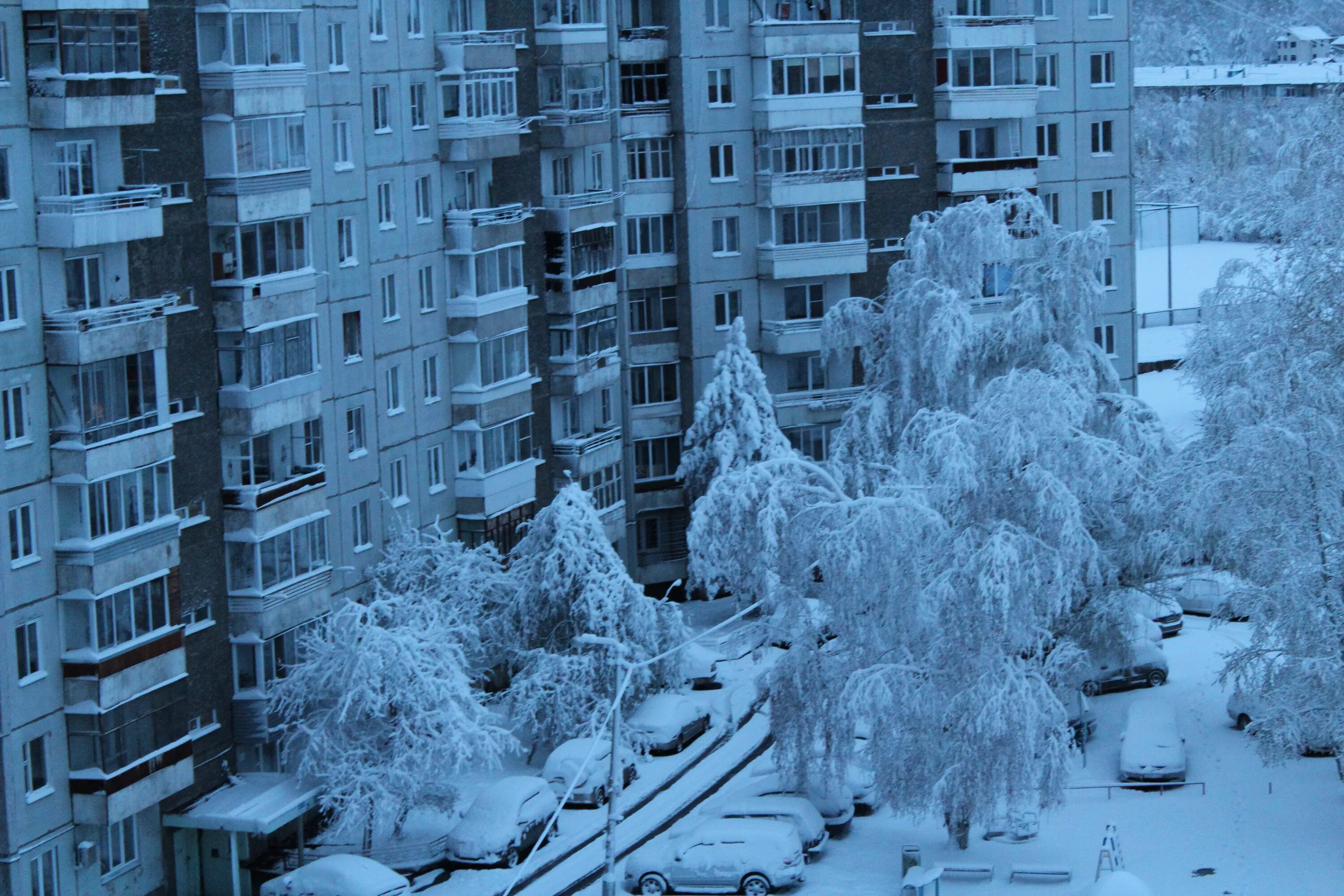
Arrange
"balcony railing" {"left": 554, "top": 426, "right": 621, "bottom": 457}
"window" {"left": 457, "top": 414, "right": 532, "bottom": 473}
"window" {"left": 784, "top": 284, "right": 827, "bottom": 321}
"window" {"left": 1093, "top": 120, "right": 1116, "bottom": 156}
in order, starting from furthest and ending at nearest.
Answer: "window" {"left": 1093, "top": 120, "right": 1116, "bottom": 156} < "window" {"left": 784, "top": 284, "right": 827, "bottom": 321} < "balcony railing" {"left": 554, "top": 426, "right": 621, "bottom": 457} < "window" {"left": 457, "top": 414, "right": 532, "bottom": 473}

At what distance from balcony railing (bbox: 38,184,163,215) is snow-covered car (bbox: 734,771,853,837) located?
18.9 meters

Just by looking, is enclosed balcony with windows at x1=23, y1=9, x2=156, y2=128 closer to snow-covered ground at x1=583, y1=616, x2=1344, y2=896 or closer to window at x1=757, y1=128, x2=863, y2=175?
snow-covered ground at x1=583, y1=616, x2=1344, y2=896

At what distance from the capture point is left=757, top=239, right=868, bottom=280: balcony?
65.7 m

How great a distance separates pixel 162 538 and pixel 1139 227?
99627 millimetres

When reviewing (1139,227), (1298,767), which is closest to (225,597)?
(1298,767)

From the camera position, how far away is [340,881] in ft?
137

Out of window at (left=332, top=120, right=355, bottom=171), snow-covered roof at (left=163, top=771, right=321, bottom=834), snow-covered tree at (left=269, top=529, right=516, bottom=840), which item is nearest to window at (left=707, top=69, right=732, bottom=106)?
window at (left=332, top=120, right=355, bottom=171)

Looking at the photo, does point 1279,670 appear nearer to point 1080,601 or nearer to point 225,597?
point 1080,601

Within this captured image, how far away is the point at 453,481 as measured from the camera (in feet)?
179

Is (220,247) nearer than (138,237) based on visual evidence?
No

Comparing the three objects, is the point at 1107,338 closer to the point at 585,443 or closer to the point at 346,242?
the point at 585,443

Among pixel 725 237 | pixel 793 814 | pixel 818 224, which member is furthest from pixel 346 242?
pixel 818 224

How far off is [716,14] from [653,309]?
969 cm

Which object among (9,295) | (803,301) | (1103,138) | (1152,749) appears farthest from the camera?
(1103,138)
